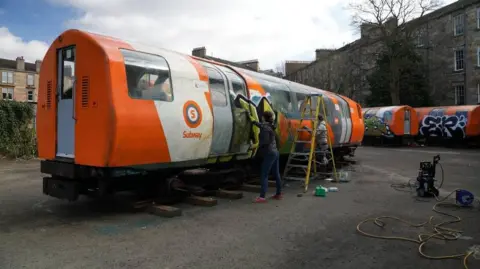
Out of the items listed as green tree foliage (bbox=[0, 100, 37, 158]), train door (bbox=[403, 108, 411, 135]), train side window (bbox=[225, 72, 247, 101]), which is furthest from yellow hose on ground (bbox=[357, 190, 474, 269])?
train door (bbox=[403, 108, 411, 135])

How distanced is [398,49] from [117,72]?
A: 115 ft

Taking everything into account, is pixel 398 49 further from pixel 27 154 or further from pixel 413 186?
pixel 27 154

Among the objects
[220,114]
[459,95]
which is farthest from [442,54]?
[220,114]

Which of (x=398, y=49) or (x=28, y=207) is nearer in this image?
(x=28, y=207)

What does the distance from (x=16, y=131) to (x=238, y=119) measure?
1248cm

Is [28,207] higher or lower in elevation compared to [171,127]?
lower

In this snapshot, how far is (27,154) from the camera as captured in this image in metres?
16.1

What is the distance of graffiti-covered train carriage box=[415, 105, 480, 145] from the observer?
23.8m

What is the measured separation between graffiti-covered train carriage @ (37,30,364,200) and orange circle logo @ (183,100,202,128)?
18mm

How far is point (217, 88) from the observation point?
778cm

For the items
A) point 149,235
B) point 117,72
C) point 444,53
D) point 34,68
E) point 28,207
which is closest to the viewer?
point 149,235

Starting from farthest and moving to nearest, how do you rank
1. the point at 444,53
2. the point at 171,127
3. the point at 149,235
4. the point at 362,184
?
the point at 444,53 → the point at 362,184 → the point at 171,127 → the point at 149,235

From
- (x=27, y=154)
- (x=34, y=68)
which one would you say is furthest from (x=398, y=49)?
(x=34, y=68)

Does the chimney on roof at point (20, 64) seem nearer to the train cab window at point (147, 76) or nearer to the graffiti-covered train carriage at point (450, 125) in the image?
the graffiti-covered train carriage at point (450, 125)
